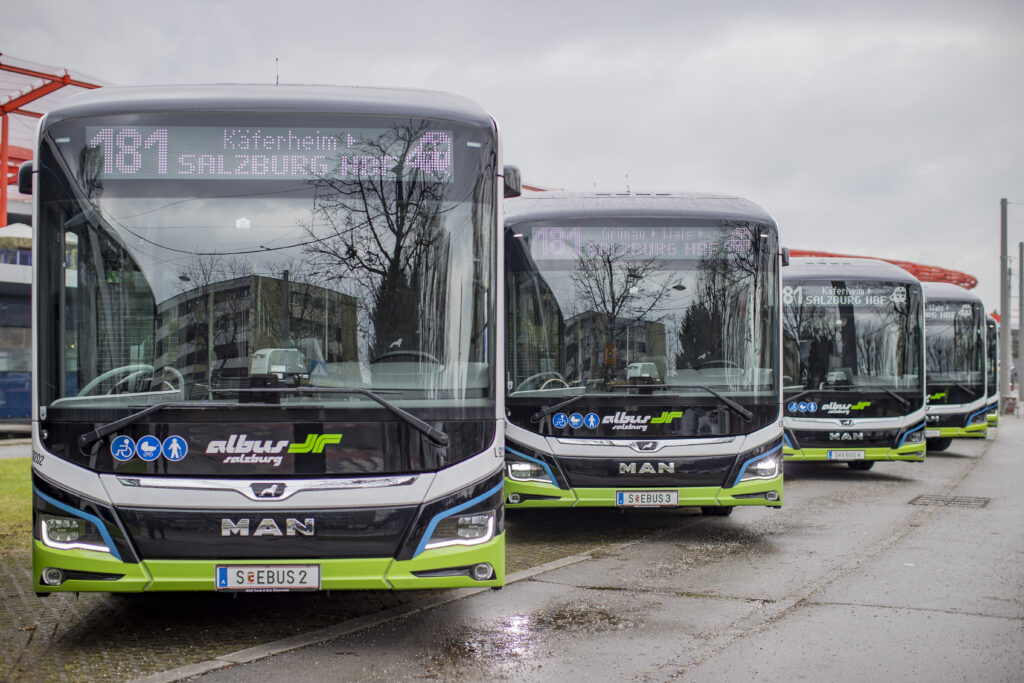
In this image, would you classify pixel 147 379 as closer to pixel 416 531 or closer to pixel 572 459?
pixel 416 531

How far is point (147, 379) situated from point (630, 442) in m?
4.51

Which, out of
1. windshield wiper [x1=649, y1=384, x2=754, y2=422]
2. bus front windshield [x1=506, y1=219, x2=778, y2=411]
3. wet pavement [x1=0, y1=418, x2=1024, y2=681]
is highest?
bus front windshield [x1=506, y1=219, x2=778, y2=411]

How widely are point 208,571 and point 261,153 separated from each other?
2.18 meters

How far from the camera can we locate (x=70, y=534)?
528 cm

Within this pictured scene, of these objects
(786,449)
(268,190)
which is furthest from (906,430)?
(268,190)

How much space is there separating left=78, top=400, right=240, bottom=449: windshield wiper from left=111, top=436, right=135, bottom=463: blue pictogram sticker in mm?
60

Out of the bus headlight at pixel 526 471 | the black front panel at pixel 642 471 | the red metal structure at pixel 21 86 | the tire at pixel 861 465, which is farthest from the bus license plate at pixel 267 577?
the red metal structure at pixel 21 86

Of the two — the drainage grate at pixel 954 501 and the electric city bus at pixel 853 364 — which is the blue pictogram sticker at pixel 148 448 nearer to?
the drainage grate at pixel 954 501

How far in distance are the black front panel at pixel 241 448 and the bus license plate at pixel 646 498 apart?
374cm

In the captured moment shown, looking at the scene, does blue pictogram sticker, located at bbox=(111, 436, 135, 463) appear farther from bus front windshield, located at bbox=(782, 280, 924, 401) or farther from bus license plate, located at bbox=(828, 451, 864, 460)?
bus license plate, located at bbox=(828, 451, 864, 460)

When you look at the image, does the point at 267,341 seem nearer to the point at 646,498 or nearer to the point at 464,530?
the point at 464,530

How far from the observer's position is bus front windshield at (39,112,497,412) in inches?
207

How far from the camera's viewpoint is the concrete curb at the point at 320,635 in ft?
16.8

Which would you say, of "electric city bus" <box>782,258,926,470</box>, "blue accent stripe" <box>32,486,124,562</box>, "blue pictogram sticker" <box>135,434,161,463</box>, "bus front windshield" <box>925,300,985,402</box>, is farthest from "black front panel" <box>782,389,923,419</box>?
"blue accent stripe" <box>32,486,124,562</box>
